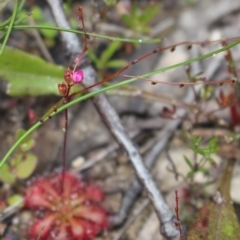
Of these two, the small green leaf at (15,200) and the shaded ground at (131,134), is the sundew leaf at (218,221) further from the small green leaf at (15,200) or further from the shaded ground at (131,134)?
the small green leaf at (15,200)

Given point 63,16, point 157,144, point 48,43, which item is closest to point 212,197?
point 157,144

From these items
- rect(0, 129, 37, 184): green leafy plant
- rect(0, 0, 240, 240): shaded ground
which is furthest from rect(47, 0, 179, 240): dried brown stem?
rect(0, 129, 37, 184): green leafy plant

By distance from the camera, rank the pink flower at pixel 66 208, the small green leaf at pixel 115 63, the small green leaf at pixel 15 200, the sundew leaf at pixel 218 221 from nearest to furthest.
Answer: the sundew leaf at pixel 218 221
the pink flower at pixel 66 208
the small green leaf at pixel 15 200
the small green leaf at pixel 115 63

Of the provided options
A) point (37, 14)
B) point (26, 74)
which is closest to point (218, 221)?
point (26, 74)

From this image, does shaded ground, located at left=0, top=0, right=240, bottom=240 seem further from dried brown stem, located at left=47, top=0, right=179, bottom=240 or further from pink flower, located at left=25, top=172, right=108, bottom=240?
dried brown stem, located at left=47, top=0, right=179, bottom=240

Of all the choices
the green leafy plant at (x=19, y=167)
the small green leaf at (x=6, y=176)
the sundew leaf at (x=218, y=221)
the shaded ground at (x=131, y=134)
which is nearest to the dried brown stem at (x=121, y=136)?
the sundew leaf at (x=218, y=221)

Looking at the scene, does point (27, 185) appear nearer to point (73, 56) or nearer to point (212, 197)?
point (73, 56)
